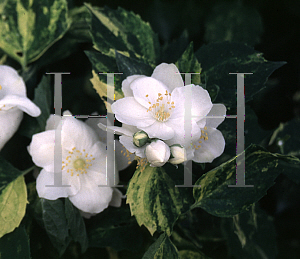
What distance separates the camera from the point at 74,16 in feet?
2.28

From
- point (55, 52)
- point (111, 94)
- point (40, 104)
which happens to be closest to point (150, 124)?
point (111, 94)

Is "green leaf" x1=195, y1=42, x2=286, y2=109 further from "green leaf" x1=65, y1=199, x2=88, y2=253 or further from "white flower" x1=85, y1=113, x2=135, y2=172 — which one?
"green leaf" x1=65, y1=199, x2=88, y2=253

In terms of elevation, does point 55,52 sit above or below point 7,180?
above

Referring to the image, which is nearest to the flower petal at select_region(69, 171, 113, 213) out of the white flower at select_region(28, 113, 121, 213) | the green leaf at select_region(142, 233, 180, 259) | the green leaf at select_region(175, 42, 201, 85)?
the white flower at select_region(28, 113, 121, 213)

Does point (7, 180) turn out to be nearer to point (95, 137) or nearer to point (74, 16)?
point (95, 137)

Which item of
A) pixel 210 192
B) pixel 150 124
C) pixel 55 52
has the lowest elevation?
pixel 210 192

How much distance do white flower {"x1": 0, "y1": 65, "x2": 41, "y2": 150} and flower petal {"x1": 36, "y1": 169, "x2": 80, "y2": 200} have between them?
0.10 metres

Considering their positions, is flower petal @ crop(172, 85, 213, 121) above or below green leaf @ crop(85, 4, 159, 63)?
below

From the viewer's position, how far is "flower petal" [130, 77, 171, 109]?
44 centimetres

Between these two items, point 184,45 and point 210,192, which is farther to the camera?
point 184,45

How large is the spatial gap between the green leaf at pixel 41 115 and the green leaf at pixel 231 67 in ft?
0.92

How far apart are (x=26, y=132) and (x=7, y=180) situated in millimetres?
89

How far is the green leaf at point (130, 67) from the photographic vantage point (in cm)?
47

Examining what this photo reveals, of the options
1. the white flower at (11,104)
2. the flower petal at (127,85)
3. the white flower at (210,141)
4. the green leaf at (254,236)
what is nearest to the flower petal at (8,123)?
the white flower at (11,104)
